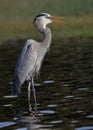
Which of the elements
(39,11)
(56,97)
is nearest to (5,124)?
(56,97)

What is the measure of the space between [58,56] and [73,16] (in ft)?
43.2

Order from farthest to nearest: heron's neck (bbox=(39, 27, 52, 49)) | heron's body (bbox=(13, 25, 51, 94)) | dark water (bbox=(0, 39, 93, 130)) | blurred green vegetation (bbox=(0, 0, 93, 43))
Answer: blurred green vegetation (bbox=(0, 0, 93, 43)) → heron's neck (bbox=(39, 27, 52, 49)) → heron's body (bbox=(13, 25, 51, 94)) → dark water (bbox=(0, 39, 93, 130))

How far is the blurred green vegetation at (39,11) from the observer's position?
3290 cm

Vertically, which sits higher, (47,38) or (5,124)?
(47,38)

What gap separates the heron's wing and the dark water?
2.29 ft

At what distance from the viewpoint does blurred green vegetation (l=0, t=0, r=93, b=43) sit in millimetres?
32900

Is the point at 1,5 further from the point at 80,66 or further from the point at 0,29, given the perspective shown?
the point at 80,66

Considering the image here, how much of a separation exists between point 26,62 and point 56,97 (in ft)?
3.98

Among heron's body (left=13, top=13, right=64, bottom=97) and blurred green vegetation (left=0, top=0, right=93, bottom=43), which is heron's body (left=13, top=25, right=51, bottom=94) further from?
blurred green vegetation (left=0, top=0, right=93, bottom=43)

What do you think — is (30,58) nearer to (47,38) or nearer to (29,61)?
(29,61)

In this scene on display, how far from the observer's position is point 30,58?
15383mm

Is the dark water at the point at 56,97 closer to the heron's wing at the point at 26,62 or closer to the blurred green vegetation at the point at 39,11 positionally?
the heron's wing at the point at 26,62

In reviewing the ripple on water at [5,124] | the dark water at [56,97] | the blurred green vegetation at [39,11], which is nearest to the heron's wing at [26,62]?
the dark water at [56,97]

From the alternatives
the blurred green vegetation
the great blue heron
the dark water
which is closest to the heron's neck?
the great blue heron
